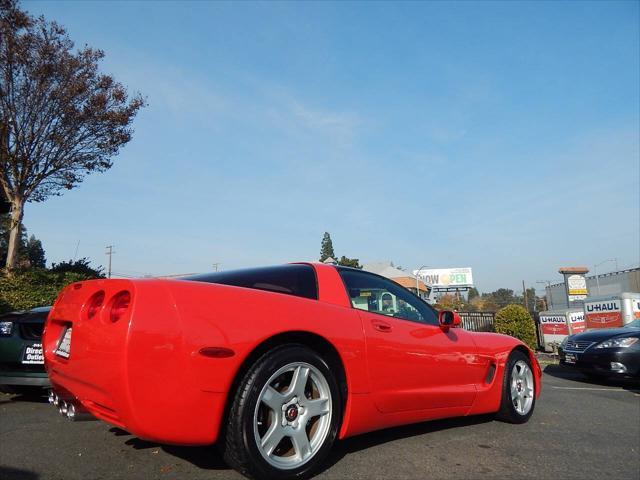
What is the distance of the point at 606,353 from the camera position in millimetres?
7832

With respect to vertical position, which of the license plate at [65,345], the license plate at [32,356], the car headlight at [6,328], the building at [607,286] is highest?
the building at [607,286]

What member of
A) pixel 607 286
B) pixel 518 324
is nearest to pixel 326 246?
pixel 607 286

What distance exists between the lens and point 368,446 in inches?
126

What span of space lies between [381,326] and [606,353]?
6574 millimetres

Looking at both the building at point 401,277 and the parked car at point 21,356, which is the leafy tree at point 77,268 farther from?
the building at point 401,277

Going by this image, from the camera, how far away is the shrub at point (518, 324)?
46.3 feet

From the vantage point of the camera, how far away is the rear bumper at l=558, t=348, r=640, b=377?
7.52 meters

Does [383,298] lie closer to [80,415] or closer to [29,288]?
[80,415]

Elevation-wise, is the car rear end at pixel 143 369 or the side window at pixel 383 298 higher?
the side window at pixel 383 298

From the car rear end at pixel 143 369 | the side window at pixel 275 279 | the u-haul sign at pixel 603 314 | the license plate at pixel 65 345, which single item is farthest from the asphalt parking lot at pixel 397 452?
the u-haul sign at pixel 603 314

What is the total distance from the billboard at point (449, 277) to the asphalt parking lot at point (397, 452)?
241ft

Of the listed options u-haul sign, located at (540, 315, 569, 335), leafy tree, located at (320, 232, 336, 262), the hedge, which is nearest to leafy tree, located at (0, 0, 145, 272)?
the hedge

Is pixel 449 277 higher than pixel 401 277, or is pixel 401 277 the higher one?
pixel 449 277

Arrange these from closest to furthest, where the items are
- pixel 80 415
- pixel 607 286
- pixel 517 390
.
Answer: pixel 80 415 < pixel 517 390 < pixel 607 286
